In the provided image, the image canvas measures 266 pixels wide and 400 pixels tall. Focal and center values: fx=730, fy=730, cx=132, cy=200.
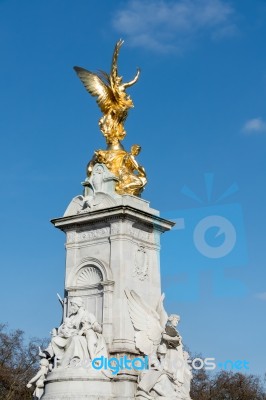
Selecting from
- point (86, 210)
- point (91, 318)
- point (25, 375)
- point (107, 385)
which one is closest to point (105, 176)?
point (86, 210)

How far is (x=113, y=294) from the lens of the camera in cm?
1939

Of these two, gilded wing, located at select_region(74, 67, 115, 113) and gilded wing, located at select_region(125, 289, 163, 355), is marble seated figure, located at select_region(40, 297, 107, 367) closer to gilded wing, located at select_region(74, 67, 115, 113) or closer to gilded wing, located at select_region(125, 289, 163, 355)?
gilded wing, located at select_region(125, 289, 163, 355)

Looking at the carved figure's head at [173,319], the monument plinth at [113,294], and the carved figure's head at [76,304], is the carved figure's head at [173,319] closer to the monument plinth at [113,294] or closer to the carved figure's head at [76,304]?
the monument plinth at [113,294]

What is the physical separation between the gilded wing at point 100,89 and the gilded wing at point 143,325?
19.9ft

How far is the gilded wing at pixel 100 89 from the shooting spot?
72.7 ft

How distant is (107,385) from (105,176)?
5936 mm

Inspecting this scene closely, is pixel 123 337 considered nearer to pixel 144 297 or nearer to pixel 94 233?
pixel 144 297

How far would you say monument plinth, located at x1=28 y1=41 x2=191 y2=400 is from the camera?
59.6 feet

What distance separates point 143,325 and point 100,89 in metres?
7.43

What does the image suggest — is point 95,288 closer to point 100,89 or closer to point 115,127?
point 115,127

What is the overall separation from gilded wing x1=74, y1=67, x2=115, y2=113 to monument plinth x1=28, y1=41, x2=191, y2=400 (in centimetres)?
3

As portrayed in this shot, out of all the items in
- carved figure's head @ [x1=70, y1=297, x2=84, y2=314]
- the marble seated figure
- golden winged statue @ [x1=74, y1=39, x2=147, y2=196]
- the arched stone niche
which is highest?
golden winged statue @ [x1=74, y1=39, x2=147, y2=196]

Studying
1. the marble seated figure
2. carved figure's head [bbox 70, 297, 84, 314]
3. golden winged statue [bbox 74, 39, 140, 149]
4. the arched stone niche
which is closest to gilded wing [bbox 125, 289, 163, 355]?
the arched stone niche

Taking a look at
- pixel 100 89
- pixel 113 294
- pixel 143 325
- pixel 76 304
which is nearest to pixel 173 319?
pixel 143 325
